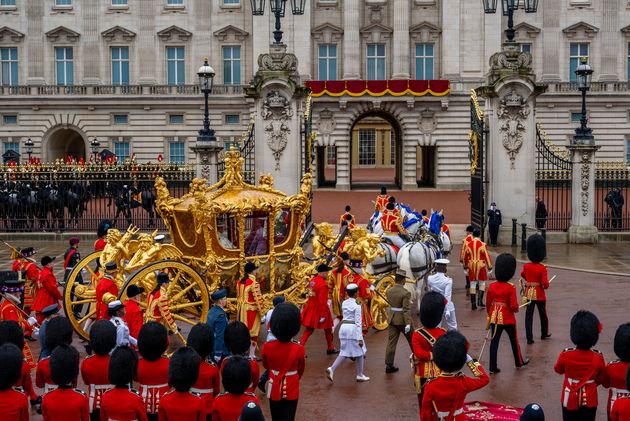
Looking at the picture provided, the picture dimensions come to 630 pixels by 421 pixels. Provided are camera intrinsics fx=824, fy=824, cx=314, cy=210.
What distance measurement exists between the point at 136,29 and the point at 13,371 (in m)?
42.1

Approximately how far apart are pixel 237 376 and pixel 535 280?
650cm

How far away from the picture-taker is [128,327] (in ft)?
34.3

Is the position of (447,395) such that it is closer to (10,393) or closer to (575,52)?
(10,393)

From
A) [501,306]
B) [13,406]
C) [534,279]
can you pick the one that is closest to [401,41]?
[534,279]

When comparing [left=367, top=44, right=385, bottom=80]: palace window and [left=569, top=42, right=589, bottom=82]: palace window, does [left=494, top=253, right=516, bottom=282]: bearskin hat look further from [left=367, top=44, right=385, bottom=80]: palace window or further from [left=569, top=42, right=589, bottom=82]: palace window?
[left=569, top=42, right=589, bottom=82]: palace window

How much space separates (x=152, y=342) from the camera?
327 inches

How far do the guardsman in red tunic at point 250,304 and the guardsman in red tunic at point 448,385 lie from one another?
4406 mm

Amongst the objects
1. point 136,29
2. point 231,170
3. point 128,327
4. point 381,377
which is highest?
point 136,29

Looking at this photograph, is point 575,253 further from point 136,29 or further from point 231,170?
point 136,29

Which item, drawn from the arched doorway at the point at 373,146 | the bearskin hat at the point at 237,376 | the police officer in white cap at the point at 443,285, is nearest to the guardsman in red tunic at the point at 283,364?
the bearskin hat at the point at 237,376

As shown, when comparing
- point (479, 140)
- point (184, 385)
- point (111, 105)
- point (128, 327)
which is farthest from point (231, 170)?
point (111, 105)

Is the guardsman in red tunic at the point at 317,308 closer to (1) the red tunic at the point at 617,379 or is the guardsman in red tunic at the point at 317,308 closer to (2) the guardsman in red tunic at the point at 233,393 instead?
(2) the guardsman in red tunic at the point at 233,393

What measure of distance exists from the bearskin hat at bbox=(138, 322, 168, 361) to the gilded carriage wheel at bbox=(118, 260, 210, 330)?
9.74 feet

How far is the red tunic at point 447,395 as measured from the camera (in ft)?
23.9
